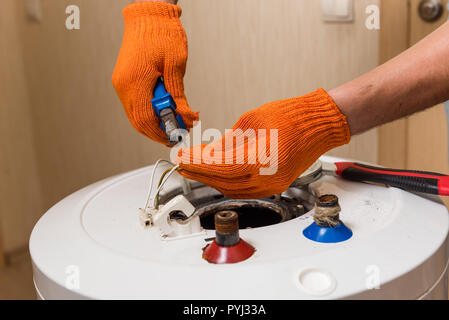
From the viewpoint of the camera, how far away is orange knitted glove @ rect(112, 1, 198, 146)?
0.64m

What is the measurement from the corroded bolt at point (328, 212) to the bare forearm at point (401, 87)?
0.14m

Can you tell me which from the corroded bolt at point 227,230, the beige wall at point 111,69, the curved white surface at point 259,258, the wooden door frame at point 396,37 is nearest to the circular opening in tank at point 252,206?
the curved white surface at point 259,258

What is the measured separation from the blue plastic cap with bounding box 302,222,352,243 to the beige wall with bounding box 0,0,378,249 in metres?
0.76

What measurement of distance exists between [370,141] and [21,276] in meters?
1.07

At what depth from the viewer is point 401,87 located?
0.54m

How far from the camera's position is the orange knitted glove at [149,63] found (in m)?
0.64

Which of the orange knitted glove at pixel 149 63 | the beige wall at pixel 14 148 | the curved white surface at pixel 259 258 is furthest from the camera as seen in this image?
the beige wall at pixel 14 148

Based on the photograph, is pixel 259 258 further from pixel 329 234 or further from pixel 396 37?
pixel 396 37

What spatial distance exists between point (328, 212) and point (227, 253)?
4.8 inches

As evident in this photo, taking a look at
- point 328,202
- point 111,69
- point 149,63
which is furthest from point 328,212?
point 111,69

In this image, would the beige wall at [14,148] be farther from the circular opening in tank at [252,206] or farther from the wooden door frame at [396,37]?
the wooden door frame at [396,37]

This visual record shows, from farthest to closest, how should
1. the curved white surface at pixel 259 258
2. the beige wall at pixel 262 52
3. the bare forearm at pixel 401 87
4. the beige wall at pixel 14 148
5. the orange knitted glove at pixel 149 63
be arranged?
the beige wall at pixel 262 52 → the beige wall at pixel 14 148 → the orange knitted glove at pixel 149 63 → the bare forearm at pixel 401 87 → the curved white surface at pixel 259 258

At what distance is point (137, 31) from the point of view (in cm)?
68

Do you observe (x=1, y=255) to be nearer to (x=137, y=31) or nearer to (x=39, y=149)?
(x=39, y=149)
